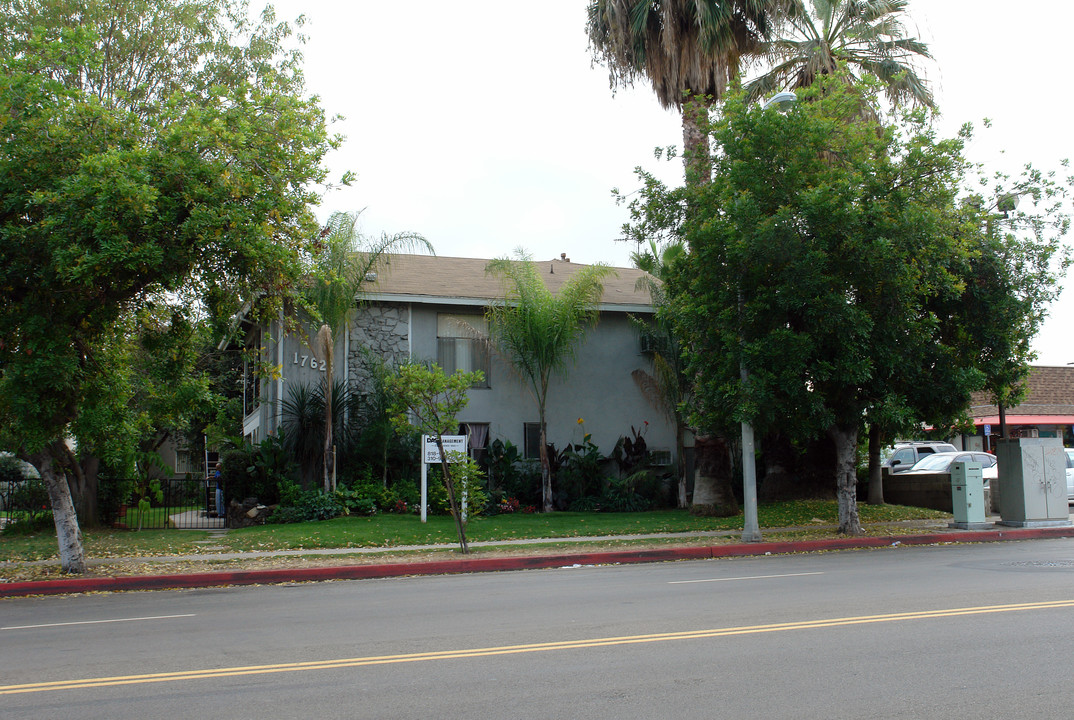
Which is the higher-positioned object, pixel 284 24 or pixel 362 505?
pixel 284 24

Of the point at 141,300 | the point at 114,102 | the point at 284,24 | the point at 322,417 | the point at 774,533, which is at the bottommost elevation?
the point at 774,533

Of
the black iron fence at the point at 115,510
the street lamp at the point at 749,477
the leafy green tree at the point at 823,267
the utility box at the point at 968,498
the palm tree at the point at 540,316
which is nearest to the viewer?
the leafy green tree at the point at 823,267

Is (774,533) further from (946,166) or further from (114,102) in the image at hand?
(114,102)

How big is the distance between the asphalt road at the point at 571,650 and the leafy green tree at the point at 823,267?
4886 mm

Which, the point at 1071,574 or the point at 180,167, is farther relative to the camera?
the point at 180,167

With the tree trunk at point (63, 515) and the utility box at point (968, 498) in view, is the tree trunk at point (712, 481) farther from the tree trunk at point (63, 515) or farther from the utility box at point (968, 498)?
the tree trunk at point (63, 515)

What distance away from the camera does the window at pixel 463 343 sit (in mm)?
23016

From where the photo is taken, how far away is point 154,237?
11.5m

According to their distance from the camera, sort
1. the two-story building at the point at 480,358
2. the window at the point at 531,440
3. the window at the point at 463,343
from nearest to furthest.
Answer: the two-story building at the point at 480,358
the window at the point at 463,343
the window at the point at 531,440

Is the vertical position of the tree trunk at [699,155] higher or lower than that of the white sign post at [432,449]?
higher

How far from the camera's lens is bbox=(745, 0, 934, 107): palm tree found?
20188mm

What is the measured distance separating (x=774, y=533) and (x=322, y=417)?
36.4 ft

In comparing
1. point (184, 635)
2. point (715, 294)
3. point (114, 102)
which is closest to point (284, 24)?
point (114, 102)

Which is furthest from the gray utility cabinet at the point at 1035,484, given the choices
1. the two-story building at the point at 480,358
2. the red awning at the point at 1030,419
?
the red awning at the point at 1030,419
